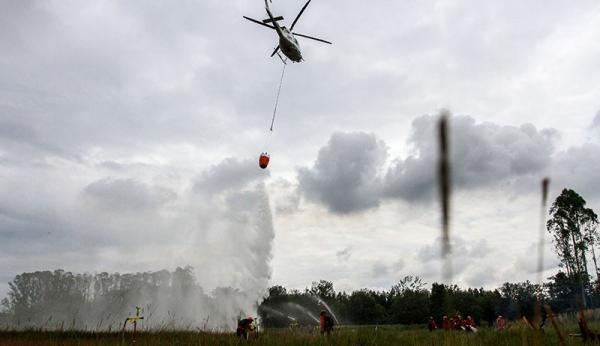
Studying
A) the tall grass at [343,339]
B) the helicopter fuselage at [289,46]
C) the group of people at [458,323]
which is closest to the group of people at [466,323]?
the group of people at [458,323]

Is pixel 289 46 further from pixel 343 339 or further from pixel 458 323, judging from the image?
pixel 343 339

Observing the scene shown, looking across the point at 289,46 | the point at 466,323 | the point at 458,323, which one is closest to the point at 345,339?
the point at 466,323

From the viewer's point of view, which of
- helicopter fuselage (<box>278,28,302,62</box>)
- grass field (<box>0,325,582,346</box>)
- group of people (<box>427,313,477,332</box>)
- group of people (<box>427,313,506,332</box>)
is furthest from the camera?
helicopter fuselage (<box>278,28,302,62</box>)

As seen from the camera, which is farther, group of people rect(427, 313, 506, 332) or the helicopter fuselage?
the helicopter fuselage

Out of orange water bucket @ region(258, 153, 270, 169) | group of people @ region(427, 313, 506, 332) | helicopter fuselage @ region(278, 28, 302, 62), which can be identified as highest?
helicopter fuselage @ region(278, 28, 302, 62)

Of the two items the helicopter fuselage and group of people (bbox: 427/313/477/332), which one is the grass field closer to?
group of people (bbox: 427/313/477/332)

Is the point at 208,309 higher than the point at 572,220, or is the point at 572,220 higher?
the point at 572,220

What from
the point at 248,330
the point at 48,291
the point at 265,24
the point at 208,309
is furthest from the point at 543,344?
the point at 48,291

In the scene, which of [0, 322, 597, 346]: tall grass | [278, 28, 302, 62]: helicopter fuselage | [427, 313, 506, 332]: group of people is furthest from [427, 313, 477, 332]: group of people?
[278, 28, 302, 62]: helicopter fuselage

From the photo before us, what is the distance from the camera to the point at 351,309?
8544cm

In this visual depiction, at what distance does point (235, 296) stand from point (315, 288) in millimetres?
20463

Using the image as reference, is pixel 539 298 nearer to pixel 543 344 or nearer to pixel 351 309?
pixel 543 344

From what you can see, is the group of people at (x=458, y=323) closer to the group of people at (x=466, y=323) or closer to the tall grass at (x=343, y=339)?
the group of people at (x=466, y=323)

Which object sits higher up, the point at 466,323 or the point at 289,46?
the point at 289,46
